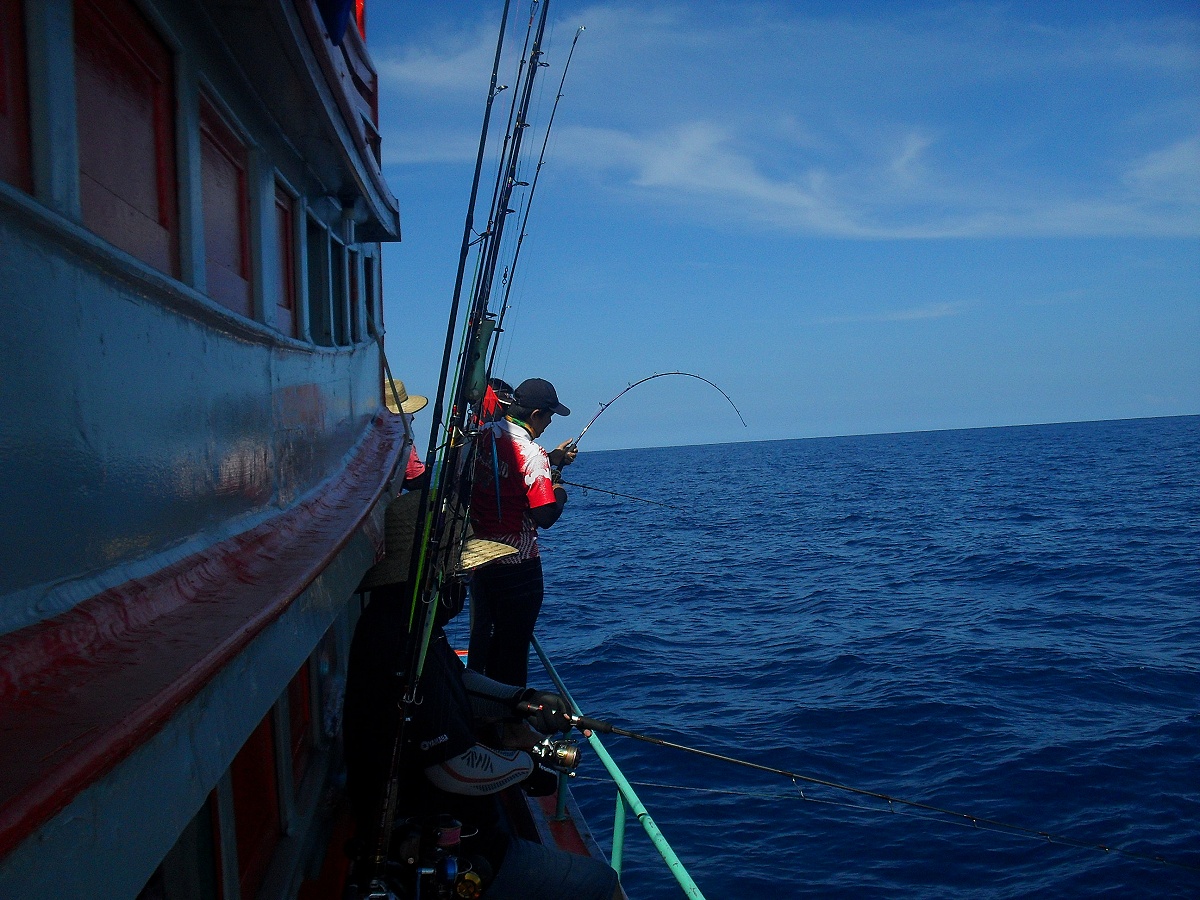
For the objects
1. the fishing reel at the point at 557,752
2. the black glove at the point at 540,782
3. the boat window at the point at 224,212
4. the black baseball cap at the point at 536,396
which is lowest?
the black glove at the point at 540,782

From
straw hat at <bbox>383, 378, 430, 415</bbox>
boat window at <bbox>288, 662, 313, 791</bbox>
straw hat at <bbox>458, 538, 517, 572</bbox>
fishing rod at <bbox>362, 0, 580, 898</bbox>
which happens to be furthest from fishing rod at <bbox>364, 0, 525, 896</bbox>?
straw hat at <bbox>383, 378, 430, 415</bbox>

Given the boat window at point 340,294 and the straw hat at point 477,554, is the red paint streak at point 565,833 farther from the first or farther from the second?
the boat window at point 340,294

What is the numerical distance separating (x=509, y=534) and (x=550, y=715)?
177 centimetres

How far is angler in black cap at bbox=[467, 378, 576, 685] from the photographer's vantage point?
16.7 feet

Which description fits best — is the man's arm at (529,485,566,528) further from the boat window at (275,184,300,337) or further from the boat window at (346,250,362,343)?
the boat window at (275,184,300,337)

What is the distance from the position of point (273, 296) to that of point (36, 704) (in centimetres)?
218

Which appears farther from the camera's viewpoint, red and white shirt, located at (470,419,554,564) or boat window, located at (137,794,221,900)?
red and white shirt, located at (470,419,554,564)

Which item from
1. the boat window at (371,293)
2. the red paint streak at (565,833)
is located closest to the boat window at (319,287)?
the boat window at (371,293)

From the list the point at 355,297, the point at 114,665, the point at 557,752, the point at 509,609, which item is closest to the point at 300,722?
the point at 557,752

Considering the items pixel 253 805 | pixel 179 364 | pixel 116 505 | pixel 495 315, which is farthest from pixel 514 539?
pixel 116 505

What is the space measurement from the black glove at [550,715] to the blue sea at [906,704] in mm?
2144

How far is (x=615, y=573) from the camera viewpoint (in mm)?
23047

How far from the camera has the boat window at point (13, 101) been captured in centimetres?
130

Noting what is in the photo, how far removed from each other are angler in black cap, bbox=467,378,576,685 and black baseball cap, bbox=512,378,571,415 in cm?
16
